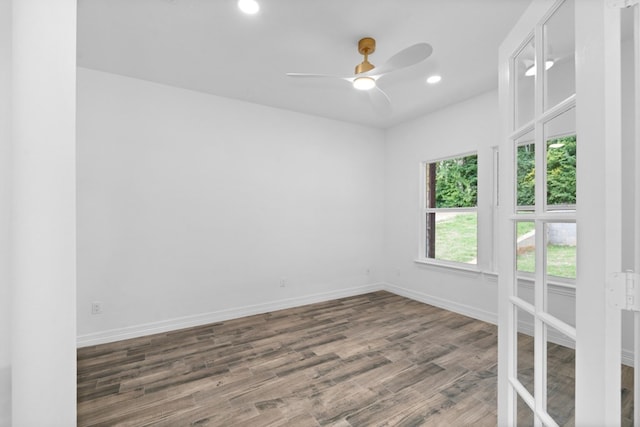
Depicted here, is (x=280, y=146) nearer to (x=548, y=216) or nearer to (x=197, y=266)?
(x=197, y=266)

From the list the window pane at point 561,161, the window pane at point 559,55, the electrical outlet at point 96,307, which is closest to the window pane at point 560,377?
the window pane at point 561,161

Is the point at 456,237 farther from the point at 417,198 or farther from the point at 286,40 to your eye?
the point at 286,40

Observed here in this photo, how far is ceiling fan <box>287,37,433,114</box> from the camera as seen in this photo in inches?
71.7

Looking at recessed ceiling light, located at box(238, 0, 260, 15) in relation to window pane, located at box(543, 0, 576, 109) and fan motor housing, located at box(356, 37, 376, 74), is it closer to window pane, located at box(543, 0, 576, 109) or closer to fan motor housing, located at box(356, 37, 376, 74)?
fan motor housing, located at box(356, 37, 376, 74)

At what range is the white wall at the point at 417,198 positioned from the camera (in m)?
3.31

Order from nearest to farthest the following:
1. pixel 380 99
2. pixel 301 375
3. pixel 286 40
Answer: pixel 301 375
pixel 286 40
pixel 380 99

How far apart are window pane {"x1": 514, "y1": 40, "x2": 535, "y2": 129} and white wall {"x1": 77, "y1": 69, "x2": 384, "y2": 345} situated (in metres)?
Result: 2.94

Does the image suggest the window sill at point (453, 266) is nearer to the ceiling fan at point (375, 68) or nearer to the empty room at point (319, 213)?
the empty room at point (319, 213)

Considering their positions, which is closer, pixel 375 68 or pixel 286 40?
pixel 375 68

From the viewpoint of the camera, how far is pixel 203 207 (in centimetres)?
327

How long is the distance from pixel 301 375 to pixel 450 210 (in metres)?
2.96

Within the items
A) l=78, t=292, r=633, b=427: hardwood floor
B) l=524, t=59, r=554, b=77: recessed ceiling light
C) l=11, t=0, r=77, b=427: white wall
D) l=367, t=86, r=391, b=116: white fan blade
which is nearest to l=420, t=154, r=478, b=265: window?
l=78, t=292, r=633, b=427: hardwood floor

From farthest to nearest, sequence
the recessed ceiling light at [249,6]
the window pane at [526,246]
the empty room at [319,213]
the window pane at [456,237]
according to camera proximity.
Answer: the window pane at [456,237] < the recessed ceiling light at [249,6] < the window pane at [526,246] < the empty room at [319,213]

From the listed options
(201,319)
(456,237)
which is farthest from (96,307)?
(456,237)
